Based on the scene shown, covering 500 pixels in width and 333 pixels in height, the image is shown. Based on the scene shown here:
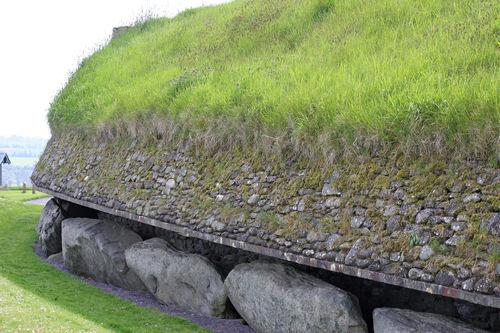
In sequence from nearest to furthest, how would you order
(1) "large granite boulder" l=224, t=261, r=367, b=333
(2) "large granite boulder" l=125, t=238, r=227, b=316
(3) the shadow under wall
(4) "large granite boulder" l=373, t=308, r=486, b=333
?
1. (4) "large granite boulder" l=373, t=308, r=486, b=333
2. (3) the shadow under wall
3. (1) "large granite boulder" l=224, t=261, r=367, b=333
4. (2) "large granite boulder" l=125, t=238, r=227, b=316

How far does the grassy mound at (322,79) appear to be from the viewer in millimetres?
11711

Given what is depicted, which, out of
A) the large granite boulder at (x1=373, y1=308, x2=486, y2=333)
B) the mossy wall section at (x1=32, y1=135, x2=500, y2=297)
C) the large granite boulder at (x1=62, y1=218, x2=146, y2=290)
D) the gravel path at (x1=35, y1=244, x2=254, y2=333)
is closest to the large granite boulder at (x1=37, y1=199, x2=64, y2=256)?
the large granite boulder at (x1=62, y1=218, x2=146, y2=290)

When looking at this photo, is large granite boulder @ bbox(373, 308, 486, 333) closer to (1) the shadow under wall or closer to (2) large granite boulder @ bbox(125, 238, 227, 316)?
(1) the shadow under wall

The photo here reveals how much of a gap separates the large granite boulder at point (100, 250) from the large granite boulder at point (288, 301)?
15.3ft

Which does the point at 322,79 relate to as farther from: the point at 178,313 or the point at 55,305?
the point at 55,305

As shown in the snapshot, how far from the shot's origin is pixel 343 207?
1224 centimetres

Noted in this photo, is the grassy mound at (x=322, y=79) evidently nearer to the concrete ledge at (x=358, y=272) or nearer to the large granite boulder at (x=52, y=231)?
the concrete ledge at (x=358, y=272)

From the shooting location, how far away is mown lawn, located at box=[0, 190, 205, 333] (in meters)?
12.3

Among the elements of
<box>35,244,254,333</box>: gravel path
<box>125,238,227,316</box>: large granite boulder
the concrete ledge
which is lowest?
<box>35,244,254,333</box>: gravel path

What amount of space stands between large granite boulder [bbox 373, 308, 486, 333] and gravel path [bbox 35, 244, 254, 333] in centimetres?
381

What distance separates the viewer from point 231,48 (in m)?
21.6

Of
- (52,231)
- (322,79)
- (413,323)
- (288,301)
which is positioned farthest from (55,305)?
(413,323)

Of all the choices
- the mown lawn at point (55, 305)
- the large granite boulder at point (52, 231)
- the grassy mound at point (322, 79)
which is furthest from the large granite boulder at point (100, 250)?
the grassy mound at point (322, 79)

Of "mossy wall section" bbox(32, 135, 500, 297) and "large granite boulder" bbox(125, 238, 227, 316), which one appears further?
"large granite boulder" bbox(125, 238, 227, 316)
